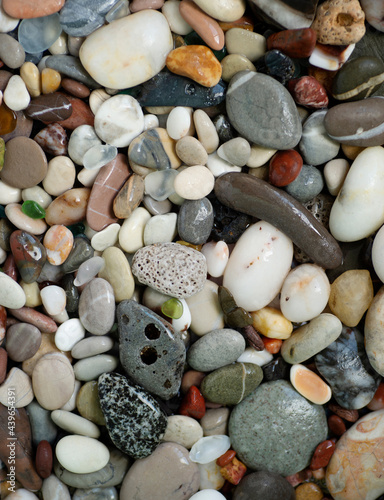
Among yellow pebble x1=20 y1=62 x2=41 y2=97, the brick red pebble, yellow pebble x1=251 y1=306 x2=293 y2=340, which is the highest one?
yellow pebble x1=20 y1=62 x2=41 y2=97

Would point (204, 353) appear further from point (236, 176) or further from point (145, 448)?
point (236, 176)

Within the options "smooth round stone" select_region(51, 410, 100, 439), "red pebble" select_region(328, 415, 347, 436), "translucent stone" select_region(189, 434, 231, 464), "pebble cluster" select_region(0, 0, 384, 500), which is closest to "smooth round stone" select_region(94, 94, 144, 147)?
"pebble cluster" select_region(0, 0, 384, 500)

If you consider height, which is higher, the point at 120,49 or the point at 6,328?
the point at 120,49

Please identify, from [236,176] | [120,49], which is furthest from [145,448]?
[120,49]

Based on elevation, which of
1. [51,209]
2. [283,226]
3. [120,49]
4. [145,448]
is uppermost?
[120,49]

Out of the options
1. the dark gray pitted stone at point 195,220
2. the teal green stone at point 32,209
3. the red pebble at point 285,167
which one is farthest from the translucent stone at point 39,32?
the red pebble at point 285,167

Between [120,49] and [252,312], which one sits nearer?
[120,49]

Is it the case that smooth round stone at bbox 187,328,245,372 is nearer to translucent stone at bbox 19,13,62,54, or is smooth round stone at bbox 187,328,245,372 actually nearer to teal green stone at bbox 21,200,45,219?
→ teal green stone at bbox 21,200,45,219

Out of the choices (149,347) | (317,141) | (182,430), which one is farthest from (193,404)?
(317,141)
